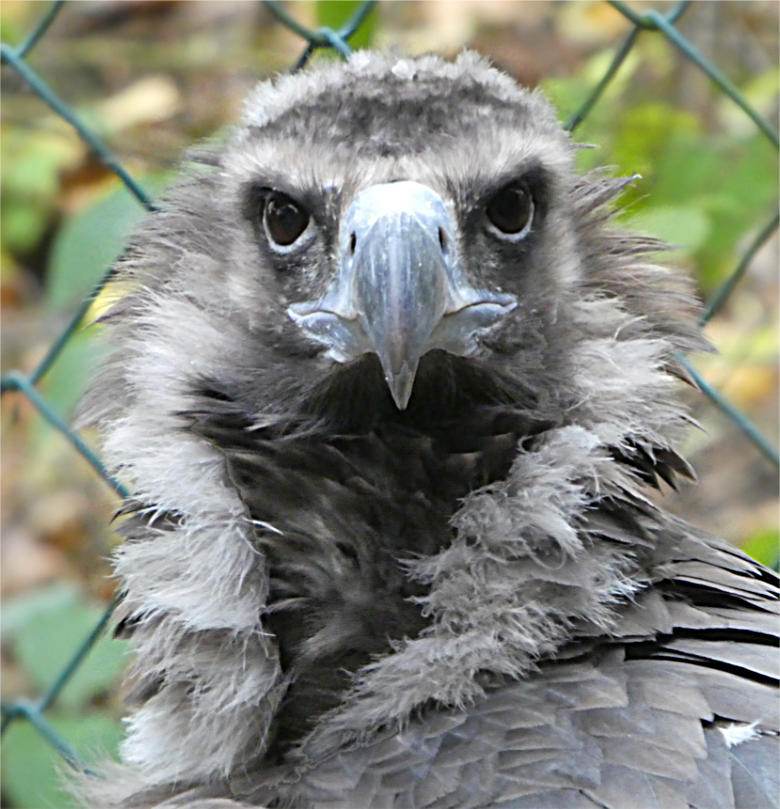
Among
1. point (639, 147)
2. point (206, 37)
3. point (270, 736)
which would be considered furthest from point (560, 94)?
point (206, 37)

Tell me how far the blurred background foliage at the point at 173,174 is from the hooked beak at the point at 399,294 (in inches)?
15.4

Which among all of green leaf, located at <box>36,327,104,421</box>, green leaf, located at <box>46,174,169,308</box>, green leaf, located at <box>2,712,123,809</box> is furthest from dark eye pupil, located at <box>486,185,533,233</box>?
green leaf, located at <box>2,712,123,809</box>

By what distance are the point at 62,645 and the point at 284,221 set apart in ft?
3.35

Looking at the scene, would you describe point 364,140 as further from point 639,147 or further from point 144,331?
point 639,147

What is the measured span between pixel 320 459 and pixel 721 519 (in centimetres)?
161

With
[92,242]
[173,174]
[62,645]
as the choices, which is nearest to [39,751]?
[62,645]

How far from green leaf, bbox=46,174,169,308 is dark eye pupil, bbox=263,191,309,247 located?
0.40 meters

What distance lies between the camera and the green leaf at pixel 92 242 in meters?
1.90

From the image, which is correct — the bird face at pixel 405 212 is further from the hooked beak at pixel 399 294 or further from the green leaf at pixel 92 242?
the green leaf at pixel 92 242

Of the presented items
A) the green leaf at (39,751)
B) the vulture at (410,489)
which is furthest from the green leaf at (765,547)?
the green leaf at (39,751)

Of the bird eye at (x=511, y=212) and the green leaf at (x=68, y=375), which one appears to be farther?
the green leaf at (x=68, y=375)

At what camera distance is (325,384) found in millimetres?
1423

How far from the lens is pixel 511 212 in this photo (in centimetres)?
147

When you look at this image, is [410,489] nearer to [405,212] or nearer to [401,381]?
[401,381]
